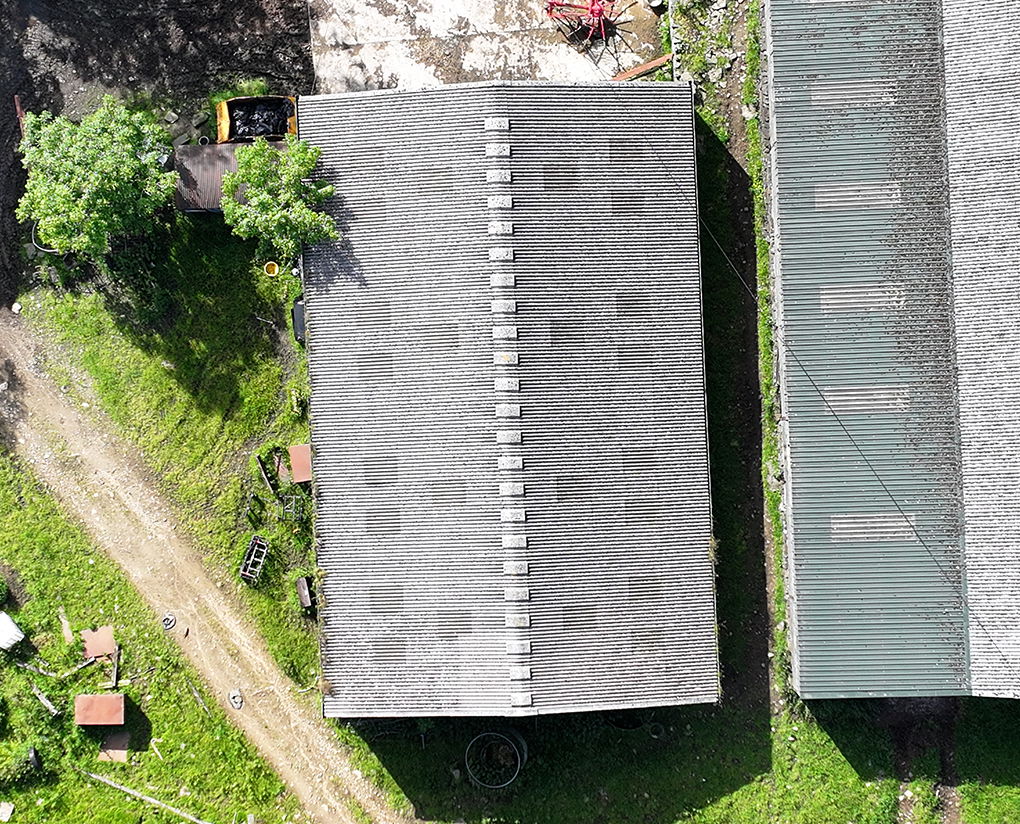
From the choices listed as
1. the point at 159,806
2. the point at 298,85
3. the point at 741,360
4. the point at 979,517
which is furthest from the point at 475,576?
the point at 298,85

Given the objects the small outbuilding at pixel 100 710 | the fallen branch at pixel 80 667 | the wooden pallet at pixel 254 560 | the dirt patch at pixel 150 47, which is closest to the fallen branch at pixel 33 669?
the fallen branch at pixel 80 667

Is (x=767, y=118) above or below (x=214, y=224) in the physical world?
above

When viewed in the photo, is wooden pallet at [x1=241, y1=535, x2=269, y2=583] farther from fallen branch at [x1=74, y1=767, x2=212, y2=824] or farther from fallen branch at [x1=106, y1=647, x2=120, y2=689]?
fallen branch at [x1=74, y1=767, x2=212, y2=824]

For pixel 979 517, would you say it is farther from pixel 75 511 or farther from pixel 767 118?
pixel 75 511

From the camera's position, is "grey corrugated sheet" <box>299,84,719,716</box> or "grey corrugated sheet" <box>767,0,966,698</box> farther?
"grey corrugated sheet" <box>767,0,966,698</box>

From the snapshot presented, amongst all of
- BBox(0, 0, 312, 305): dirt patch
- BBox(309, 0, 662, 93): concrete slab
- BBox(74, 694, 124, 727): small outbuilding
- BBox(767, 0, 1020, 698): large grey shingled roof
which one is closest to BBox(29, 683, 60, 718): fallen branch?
BBox(74, 694, 124, 727): small outbuilding

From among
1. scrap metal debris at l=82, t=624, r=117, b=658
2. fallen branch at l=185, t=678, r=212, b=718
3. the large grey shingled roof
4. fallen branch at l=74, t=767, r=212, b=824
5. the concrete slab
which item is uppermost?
the concrete slab

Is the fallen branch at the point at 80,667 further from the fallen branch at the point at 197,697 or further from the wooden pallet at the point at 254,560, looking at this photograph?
the wooden pallet at the point at 254,560
